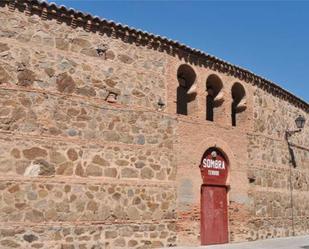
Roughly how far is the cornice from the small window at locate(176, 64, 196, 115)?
1.30 ft

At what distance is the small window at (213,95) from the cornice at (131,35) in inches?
14.4

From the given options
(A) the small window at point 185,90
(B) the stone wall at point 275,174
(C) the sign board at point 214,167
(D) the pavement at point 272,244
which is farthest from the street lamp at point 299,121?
(A) the small window at point 185,90

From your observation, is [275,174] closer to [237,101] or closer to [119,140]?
[237,101]

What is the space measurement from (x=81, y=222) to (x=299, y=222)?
10.7 meters

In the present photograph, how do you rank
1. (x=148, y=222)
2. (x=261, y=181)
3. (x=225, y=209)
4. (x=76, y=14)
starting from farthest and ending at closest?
(x=261, y=181) → (x=225, y=209) → (x=148, y=222) → (x=76, y=14)

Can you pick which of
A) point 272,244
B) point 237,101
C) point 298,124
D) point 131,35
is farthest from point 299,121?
point 131,35

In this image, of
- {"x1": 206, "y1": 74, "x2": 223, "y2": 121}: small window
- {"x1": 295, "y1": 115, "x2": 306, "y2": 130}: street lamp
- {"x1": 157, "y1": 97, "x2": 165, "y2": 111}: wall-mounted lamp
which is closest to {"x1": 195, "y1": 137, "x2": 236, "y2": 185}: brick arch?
{"x1": 206, "y1": 74, "x2": 223, "y2": 121}: small window

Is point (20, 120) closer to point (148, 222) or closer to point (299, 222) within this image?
point (148, 222)

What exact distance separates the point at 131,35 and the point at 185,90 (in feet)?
9.52

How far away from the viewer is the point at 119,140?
40.4 ft

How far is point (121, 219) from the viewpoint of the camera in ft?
39.6

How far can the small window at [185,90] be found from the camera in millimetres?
14680

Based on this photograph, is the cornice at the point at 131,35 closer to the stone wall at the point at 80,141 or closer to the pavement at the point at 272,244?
the stone wall at the point at 80,141

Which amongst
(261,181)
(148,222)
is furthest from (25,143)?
(261,181)
